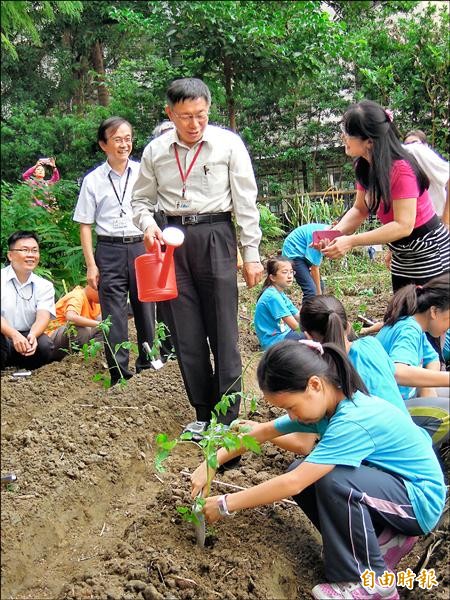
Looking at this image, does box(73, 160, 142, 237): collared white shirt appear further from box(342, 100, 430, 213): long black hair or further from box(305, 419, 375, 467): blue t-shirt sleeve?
box(305, 419, 375, 467): blue t-shirt sleeve

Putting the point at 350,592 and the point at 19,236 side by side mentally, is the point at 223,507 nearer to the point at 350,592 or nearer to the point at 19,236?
the point at 350,592

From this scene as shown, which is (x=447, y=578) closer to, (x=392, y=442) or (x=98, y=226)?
(x=392, y=442)

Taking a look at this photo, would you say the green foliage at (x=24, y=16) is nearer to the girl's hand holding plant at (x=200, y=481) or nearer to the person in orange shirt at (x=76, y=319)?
the person in orange shirt at (x=76, y=319)

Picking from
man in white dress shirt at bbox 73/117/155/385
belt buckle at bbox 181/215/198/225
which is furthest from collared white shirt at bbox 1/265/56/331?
man in white dress shirt at bbox 73/117/155/385

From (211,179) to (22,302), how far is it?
1.36m

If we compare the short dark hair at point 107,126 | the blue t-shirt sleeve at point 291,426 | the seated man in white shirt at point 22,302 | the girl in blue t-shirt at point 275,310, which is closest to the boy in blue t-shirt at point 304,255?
the girl in blue t-shirt at point 275,310

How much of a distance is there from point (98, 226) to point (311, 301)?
1358 millimetres

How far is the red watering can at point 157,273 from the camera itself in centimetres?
276

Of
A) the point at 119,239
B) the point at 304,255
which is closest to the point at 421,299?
the point at 119,239

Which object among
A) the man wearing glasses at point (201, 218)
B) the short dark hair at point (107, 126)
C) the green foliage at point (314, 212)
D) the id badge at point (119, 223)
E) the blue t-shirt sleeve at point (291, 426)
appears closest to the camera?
the blue t-shirt sleeve at point (291, 426)

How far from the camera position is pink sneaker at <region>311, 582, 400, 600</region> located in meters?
2.12

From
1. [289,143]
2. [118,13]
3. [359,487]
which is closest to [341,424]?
[359,487]

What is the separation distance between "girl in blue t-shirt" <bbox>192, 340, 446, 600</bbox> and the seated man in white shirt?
74 centimetres

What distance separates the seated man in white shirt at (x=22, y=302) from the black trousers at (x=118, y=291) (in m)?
1.96
